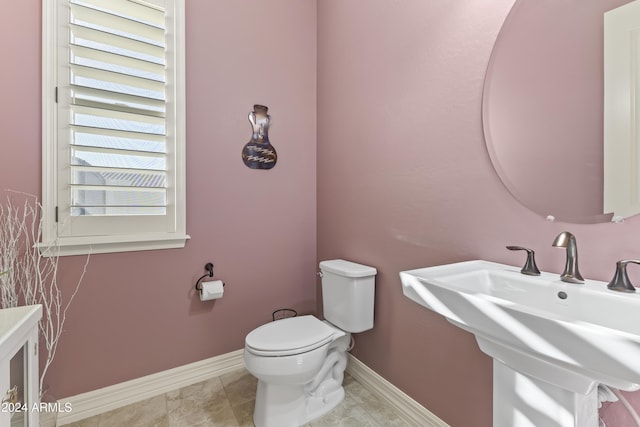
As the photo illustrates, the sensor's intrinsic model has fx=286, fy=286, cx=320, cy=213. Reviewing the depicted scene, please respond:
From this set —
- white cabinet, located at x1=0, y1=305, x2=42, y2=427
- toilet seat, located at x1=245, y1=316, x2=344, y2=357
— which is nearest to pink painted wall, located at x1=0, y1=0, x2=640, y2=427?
toilet seat, located at x1=245, y1=316, x2=344, y2=357

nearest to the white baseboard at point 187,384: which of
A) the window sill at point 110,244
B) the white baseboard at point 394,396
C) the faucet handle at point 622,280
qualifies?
the white baseboard at point 394,396

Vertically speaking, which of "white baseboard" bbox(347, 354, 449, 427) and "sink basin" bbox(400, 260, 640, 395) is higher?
"sink basin" bbox(400, 260, 640, 395)

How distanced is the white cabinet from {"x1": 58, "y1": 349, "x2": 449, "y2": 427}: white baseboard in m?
0.65

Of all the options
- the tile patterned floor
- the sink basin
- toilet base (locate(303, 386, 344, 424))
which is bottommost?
the tile patterned floor

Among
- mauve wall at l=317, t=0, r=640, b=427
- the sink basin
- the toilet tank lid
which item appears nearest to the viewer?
the sink basin

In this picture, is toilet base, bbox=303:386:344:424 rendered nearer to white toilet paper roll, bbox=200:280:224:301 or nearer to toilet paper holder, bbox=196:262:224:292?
white toilet paper roll, bbox=200:280:224:301

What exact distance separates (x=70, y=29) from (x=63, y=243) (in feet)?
3.50

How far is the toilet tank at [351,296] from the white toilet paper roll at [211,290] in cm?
67

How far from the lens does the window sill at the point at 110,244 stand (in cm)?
141

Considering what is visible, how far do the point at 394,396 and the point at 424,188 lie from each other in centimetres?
113

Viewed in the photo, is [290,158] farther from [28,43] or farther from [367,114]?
[28,43]

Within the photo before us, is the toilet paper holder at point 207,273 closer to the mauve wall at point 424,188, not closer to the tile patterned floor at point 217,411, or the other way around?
the tile patterned floor at point 217,411

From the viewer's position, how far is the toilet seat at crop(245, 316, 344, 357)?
1.31m

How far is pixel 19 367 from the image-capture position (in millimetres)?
857
